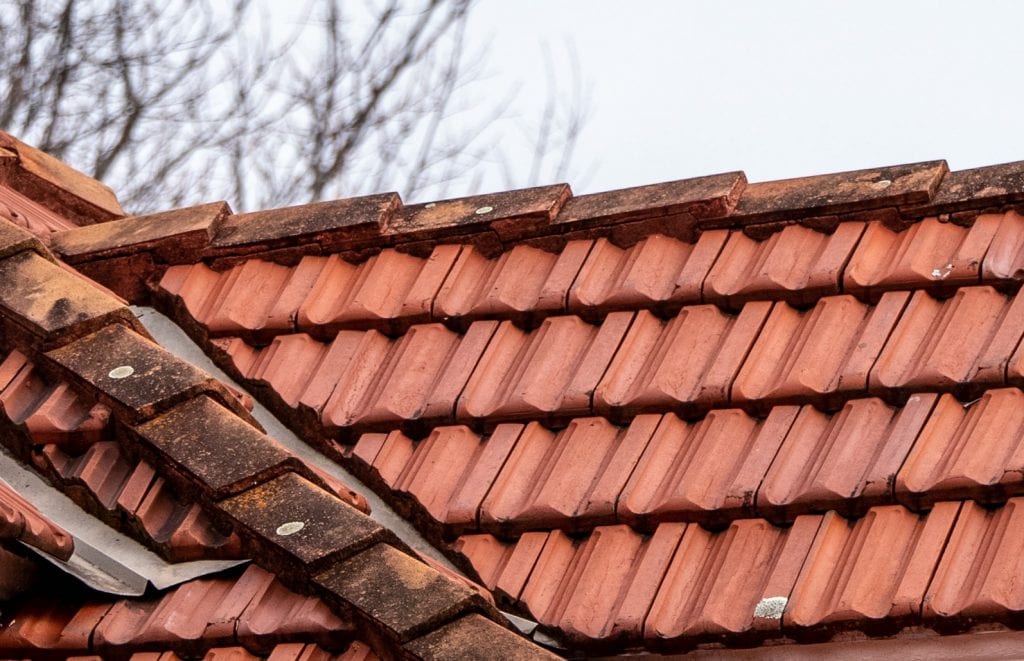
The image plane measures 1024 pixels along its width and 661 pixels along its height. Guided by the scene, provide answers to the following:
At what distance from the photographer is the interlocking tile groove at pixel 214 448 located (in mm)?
4496

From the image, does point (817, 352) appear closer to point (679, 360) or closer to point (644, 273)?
point (679, 360)

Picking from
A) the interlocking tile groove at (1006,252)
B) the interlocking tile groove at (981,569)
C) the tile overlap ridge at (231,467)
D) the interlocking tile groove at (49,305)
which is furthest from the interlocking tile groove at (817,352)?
the interlocking tile groove at (49,305)

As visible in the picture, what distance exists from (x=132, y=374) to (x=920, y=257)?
2.13m

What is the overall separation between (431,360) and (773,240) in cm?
104

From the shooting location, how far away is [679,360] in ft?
17.0

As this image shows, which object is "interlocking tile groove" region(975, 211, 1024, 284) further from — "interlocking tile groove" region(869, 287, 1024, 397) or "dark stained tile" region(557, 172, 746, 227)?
"dark stained tile" region(557, 172, 746, 227)

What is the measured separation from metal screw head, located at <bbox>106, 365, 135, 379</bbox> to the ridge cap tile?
199cm

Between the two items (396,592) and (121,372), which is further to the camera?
(121,372)

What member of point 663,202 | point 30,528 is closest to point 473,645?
point 30,528

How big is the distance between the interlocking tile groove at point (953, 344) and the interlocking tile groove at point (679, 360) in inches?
16.4

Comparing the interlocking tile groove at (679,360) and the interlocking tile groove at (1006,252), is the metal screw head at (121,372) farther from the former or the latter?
the interlocking tile groove at (1006,252)

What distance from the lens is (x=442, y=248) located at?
589 centimetres

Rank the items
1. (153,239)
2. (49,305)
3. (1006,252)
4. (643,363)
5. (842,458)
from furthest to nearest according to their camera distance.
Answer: (153,239) → (643,363) → (1006,252) → (49,305) → (842,458)

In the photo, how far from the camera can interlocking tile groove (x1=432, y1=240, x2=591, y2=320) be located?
5.55 meters
